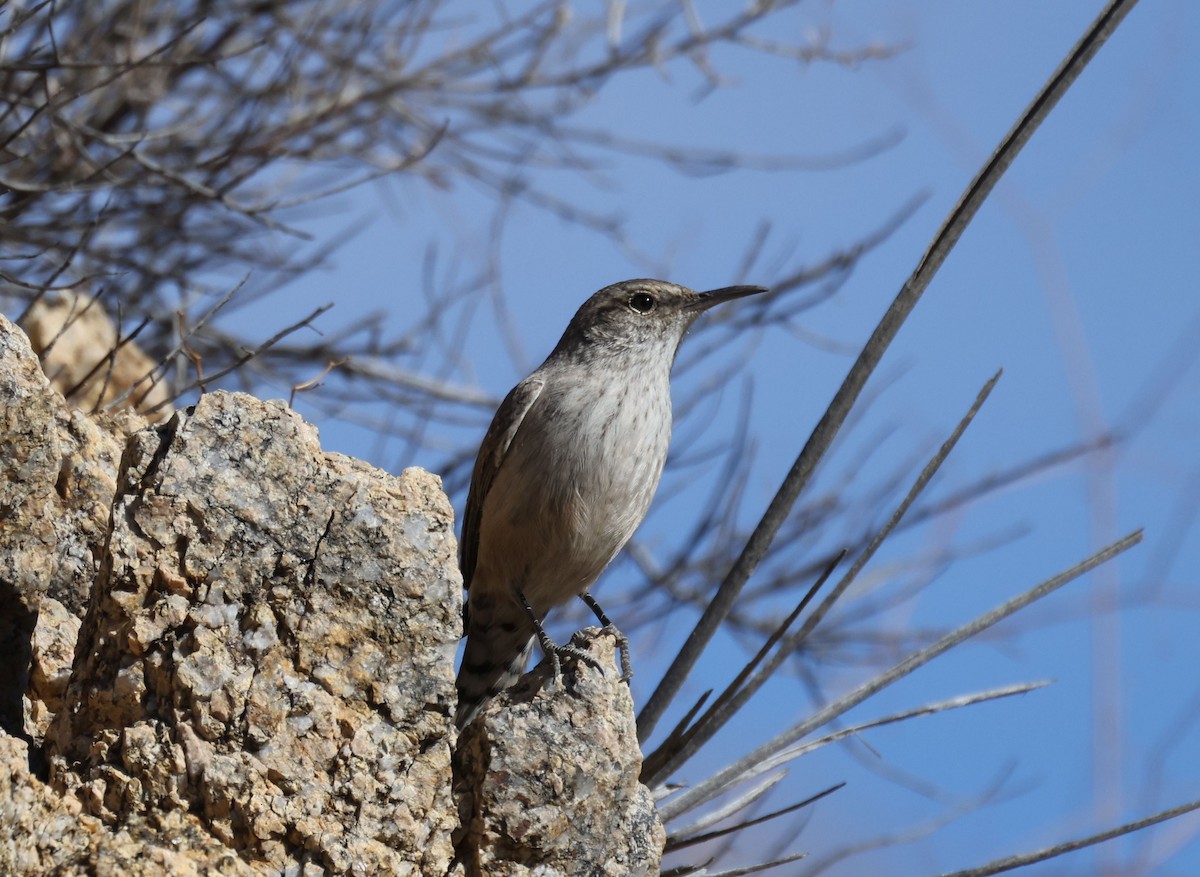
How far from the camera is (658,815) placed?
3344 millimetres

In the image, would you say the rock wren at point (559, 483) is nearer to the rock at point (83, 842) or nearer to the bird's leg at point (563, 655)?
the bird's leg at point (563, 655)

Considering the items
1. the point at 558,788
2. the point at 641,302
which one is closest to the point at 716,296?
the point at 641,302

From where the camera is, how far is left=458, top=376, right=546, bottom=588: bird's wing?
15.8 feet

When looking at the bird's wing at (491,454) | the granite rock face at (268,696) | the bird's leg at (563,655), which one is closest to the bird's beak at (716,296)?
the bird's wing at (491,454)

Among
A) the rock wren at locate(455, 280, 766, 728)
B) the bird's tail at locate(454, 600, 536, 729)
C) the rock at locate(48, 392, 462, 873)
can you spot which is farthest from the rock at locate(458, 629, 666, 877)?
the bird's tail at locate(454, 600, 536, 729)

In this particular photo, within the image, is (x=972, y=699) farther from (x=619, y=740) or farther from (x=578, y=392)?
(x=578, y=392)

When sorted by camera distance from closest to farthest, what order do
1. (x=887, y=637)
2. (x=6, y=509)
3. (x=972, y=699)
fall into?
1. (x=6, y=509)
2. (x=972, y=699)
3. (x=887, y=637)

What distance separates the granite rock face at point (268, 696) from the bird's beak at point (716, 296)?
7.16 ft

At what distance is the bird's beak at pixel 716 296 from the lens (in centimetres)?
516

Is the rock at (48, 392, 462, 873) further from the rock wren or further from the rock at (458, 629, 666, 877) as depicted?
the rock wren

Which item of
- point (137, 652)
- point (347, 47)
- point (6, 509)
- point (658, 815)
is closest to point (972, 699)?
point (658, 815)

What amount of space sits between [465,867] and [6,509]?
140 centimetres

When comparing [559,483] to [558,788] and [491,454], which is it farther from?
[558,788]

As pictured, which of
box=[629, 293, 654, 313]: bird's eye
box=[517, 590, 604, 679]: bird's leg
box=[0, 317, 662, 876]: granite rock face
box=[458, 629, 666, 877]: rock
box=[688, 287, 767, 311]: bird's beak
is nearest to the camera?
box=[0, 317, 662, 876]: granite rock face
